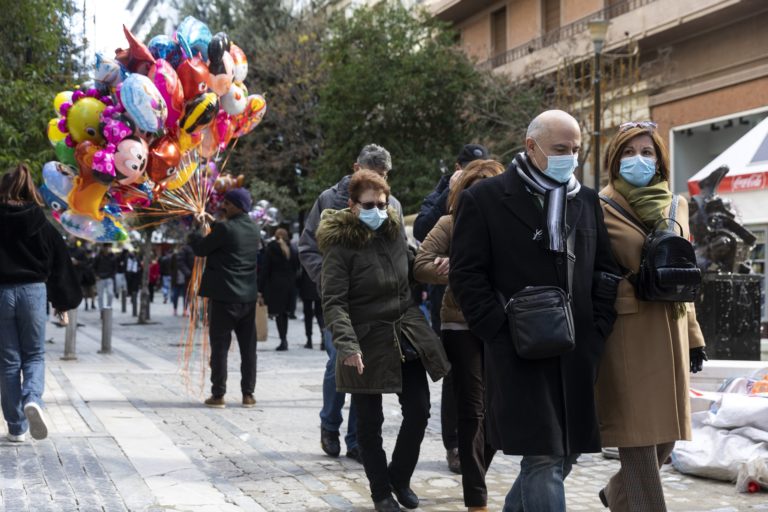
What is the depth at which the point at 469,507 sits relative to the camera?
212 inches

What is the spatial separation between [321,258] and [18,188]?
2230mm

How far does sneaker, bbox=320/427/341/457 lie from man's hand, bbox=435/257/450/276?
2004 millimetres

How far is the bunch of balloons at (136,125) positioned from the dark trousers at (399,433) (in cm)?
437

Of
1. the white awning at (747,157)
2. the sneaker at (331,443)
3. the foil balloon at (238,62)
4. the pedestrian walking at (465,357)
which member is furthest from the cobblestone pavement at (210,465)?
the white awning at (747,157)

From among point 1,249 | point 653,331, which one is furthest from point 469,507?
point 1,249

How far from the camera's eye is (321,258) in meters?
6.83

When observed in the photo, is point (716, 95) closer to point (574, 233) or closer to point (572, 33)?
point (572, 33)

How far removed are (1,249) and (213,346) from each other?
2648 mm

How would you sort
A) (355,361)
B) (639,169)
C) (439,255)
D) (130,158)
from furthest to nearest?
(130,158) → (439,255) → (355,361) → (639,169)

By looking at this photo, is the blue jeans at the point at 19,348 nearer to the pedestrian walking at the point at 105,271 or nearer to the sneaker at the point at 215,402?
the sneaker at the point at 215,402

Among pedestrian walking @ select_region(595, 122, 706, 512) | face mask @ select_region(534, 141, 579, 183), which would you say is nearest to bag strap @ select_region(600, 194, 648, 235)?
pedestrian walking @ select_region(595, 122, 706, 512)

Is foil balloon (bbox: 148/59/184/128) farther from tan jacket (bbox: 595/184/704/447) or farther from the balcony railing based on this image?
the balcony railing

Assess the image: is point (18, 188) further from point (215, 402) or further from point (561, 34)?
point (561, 34)

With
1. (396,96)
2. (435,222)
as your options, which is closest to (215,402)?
(435,222)
